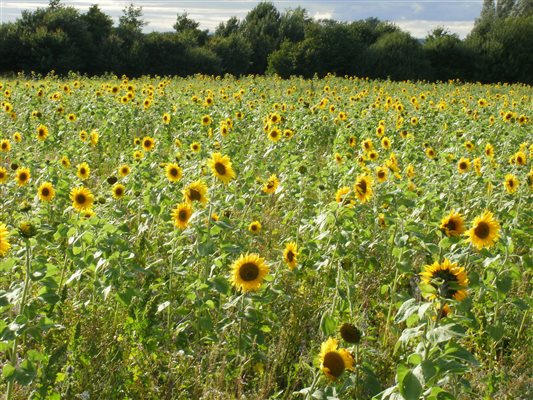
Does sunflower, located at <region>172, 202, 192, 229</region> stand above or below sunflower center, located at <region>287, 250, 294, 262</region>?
above

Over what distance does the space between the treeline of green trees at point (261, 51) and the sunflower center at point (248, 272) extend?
80.4 feet

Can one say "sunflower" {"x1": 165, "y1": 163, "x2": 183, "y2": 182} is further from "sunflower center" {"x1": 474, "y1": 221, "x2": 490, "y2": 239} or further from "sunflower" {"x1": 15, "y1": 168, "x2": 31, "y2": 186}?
"sunflower center" {"x1": 474, "y1": 221, "x2": 490, "y2": 239}

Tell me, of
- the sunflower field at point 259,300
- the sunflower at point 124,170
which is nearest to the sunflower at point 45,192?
the sunflower field at point 259,300

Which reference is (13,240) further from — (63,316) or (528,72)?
(528,72)

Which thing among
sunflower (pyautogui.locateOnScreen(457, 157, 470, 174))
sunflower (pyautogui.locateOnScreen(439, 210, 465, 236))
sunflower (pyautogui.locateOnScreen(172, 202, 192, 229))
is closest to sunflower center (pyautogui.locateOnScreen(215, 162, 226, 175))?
sunflower (pyautogui.locateOnScreen(172, 202, 192, 229))

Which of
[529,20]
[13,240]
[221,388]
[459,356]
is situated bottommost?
[221,388]

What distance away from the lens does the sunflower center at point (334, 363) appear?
77.0 inches

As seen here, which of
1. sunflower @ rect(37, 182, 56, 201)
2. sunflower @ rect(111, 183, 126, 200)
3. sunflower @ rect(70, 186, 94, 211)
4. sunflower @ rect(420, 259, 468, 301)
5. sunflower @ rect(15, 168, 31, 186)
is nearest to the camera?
sunflower @ rect(420, 259, 468, 301)

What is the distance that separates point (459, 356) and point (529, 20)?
38.1 m

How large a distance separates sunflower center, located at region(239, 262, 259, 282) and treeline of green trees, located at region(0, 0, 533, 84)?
24.5 metres

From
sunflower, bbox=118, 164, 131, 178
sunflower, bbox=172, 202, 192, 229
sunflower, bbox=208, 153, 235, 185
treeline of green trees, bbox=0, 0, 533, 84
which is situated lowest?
sunflower, bbox=172, 202, 192, 229

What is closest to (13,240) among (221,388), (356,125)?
(221,388)

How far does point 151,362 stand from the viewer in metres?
2.63

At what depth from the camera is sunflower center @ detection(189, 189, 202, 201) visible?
10.7 feet
